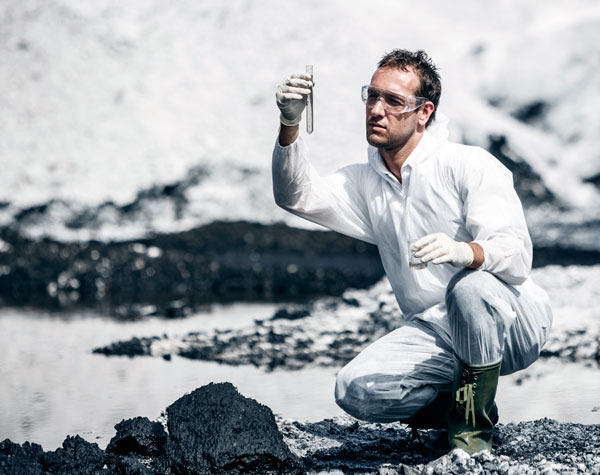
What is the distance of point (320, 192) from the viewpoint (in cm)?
298

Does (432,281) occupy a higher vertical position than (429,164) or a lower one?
lower

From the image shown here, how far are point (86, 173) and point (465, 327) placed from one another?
24.2ft

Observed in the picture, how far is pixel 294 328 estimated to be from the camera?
5.30m

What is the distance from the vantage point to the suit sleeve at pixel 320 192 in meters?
2.88

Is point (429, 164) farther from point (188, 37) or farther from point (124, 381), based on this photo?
point (188, 37)

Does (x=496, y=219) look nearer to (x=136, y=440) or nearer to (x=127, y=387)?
(x=136, y=440)

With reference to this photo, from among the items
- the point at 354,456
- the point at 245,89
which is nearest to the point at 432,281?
the point at 354,456

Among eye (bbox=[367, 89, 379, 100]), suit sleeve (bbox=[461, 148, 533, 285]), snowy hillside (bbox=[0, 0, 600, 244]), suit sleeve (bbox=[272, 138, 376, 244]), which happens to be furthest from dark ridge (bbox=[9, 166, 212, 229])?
suit sleeve (bbox=[461, 148, 533, 285])

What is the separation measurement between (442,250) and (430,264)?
40cm

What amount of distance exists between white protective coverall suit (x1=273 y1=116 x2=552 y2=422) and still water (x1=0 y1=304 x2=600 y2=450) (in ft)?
2.35

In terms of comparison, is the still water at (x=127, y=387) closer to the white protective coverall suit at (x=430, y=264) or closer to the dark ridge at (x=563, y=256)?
the white protective coverall suit at (x=430, y=264)

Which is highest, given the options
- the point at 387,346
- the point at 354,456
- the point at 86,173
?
the point at 86,173

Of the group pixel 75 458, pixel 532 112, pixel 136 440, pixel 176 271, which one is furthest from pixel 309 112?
pixel 532 112

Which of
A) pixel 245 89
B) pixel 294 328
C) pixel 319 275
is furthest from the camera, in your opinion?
pixel 245 89
